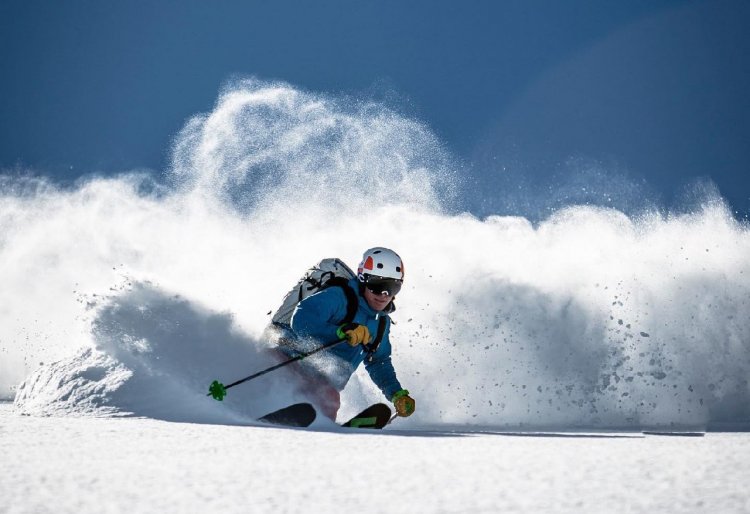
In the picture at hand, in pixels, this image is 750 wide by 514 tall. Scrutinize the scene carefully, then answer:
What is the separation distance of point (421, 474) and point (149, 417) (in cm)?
362

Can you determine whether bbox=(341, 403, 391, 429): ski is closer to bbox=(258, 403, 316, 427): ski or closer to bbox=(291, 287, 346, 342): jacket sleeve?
bbox=(258, 403, 316, 427): ski

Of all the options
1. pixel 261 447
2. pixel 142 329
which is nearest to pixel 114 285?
pixel 142 329

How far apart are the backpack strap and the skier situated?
0.01m

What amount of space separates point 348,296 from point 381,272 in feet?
1.75

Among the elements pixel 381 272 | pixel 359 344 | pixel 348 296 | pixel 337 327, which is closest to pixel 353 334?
pixel 337 327

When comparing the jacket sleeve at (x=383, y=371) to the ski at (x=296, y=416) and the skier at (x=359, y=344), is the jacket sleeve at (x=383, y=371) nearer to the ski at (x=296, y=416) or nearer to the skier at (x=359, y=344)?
the skier at (x=359, y=344)

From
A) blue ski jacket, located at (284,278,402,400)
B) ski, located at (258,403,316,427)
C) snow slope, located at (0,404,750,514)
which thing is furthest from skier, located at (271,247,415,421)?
snow slope, located at (0,404,750,514)

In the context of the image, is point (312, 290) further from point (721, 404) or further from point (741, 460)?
point (721, 404)

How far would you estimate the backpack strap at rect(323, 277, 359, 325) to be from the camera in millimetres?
8164

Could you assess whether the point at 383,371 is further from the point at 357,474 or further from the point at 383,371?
the point at 357,474

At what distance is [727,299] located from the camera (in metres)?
13.6

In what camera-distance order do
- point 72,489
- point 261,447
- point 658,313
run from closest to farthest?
point 72,489
point 261,447
point 658,313

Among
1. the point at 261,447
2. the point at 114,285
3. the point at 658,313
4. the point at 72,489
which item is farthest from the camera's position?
the point at 658,313

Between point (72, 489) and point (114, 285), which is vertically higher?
point (114, 285)
